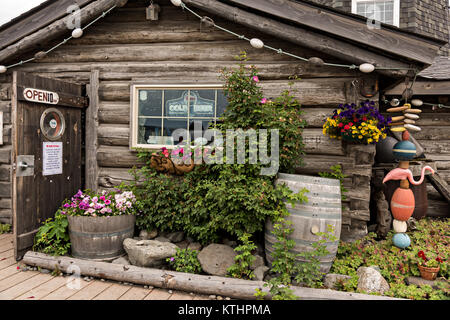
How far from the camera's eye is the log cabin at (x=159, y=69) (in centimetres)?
347

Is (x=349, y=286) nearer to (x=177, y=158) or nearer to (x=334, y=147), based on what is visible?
(x=334, y=147)

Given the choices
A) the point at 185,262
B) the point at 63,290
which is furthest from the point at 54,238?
the point at 185,262

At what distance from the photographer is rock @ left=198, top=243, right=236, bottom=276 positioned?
3.21 metres

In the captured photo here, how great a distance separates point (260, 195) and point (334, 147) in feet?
4.73

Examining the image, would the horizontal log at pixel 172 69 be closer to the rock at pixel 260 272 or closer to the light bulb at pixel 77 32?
the light bulb at pixel 77 32

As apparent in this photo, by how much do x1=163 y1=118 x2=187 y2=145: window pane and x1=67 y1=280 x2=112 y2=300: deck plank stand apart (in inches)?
82.1

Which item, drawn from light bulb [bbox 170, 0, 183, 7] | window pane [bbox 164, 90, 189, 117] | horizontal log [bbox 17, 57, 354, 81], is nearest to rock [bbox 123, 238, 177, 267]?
window pane [bbox 164, 90, 189, 117]

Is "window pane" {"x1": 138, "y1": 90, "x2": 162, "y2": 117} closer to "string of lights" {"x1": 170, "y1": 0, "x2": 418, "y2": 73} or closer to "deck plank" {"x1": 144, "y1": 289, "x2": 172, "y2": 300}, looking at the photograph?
"string of lights" {"x1": 170, "y1": 0, "x2": 418, "y2": 73}

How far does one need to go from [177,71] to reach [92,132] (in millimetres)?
1651

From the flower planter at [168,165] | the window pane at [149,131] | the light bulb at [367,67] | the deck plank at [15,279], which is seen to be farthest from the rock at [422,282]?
the deck plank at [15,279]

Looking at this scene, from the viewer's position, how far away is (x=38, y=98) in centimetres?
364

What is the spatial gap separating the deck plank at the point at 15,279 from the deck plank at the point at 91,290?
736 mm
